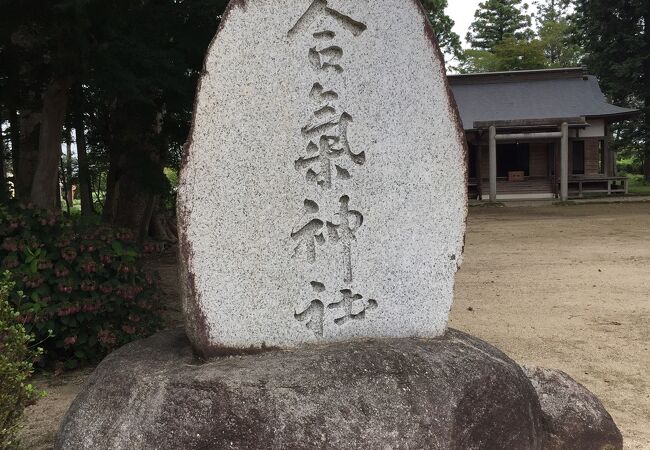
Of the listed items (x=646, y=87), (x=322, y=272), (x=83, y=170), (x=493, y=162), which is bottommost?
(x=322, y=272)

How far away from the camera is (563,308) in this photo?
21.1ft

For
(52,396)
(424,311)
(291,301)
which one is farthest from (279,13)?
(52,396)

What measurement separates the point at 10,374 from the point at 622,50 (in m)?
24.1

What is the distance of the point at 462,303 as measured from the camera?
6828mm

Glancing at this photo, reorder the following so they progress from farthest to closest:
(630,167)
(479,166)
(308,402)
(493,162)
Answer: (630,167), (479,166), (493,162), (308,402)

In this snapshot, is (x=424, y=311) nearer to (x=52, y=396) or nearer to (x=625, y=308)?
(x=52, y=396)

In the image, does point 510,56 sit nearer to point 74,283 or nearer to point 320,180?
point 74,283

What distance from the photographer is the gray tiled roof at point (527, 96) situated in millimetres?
21844

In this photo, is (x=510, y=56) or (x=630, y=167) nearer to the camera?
(x=510, y=56)

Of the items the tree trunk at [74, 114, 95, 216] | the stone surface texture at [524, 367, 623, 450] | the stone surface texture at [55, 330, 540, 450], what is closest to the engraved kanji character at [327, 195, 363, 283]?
the stone surface texture at [55, 330, 540, 450]

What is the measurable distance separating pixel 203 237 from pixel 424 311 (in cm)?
114

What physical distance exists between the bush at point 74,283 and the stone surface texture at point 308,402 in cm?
176

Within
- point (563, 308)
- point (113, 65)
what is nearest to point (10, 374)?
point (113, 65)

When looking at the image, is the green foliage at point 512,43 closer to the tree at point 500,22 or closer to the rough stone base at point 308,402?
the tree at point 500,22
